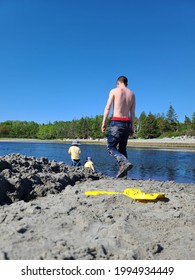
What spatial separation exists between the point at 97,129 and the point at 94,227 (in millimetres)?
143095

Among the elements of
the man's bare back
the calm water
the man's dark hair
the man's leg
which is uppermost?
the man's dark hair

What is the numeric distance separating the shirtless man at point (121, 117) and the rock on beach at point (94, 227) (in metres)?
2.08

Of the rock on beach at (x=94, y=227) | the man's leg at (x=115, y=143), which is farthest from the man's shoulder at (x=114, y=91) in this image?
the rock on beach at (x=94, y=227)

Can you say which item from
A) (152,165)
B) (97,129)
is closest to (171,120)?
(97,129)

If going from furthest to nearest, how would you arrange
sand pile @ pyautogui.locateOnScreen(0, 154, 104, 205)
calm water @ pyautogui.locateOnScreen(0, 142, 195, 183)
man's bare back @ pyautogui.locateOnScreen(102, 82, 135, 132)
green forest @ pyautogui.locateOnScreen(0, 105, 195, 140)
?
green forest @ pyautogui.locateOnScreen(0, 105, 195, 140) → calm water @ pyautogui.locateOnScreen(0, 142, 195, 183) → man's bare back @ pyautogui.locateOnScreen(102, 82, 135, 132) → sand pile @ pyautogui.locateOnScreen(0, 154, 104, 205)

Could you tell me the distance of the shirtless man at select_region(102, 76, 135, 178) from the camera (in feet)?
23.9

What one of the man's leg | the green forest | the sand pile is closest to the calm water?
the man's leg

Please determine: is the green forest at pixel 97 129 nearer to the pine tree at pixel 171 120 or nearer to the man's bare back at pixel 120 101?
the pine tree at pixel 171 120

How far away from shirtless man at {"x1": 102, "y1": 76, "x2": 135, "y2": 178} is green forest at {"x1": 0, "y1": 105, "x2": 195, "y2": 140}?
325ft

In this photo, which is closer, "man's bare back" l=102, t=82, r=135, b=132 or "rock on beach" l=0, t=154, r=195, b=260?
"rock on beach" l=0, t=154, r=195, b=260

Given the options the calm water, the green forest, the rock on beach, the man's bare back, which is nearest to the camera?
the rock on beach

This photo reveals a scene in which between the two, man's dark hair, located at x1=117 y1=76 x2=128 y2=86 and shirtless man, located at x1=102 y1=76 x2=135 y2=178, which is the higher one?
man's dark hair, located at x1=117 y1=76 x2=128 y2=86

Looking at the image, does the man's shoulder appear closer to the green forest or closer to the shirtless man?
the shirtless man
